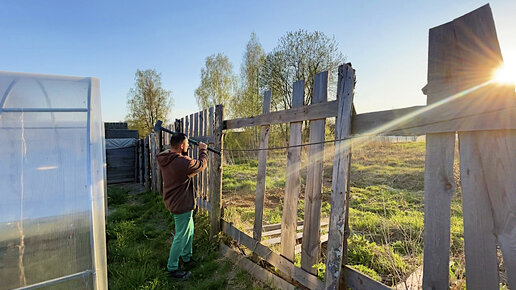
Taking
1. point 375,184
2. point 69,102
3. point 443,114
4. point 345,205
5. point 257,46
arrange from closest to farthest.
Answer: point 443,114 < point 345,205 < point 69,102 < point 375,184 < point 257,46

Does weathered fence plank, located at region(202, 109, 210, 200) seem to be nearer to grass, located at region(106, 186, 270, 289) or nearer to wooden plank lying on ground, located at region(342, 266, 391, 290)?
grass, located at region(106, 186, 270, 289)

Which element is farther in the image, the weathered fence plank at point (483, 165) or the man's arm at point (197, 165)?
the man's arm at point (197, 165)

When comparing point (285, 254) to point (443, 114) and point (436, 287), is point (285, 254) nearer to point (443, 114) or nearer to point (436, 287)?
point (436, 287)

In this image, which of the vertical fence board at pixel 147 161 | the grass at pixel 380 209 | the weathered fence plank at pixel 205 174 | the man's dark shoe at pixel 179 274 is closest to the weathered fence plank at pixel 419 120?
the grass at pixel 380 209

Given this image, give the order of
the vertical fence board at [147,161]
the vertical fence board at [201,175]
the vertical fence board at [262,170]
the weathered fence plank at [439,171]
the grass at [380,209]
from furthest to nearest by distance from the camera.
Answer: the vertical fence board at [147,161] < the vertical fence board at [201,175] < the vertical fence board at [262,170] < the grass at [380,209] < the weathered fence plank at [439,171]

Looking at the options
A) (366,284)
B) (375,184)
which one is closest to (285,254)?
(366,284)

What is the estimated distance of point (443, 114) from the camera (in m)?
1.41

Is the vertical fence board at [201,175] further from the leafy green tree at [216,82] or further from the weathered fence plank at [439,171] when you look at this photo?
the leafy green tree at [216,82]

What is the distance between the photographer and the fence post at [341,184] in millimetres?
1909

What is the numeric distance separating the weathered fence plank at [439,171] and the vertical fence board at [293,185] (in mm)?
1199

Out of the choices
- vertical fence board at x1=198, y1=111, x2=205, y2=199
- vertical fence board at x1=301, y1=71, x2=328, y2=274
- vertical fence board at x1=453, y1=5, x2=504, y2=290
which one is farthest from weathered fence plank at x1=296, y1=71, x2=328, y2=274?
vertical fence board at x1=198, y1=111, x2=205, y2=199

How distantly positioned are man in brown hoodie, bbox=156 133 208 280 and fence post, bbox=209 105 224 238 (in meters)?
0.56

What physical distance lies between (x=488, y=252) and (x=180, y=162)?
2972mm

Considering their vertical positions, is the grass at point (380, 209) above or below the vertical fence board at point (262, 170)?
below
